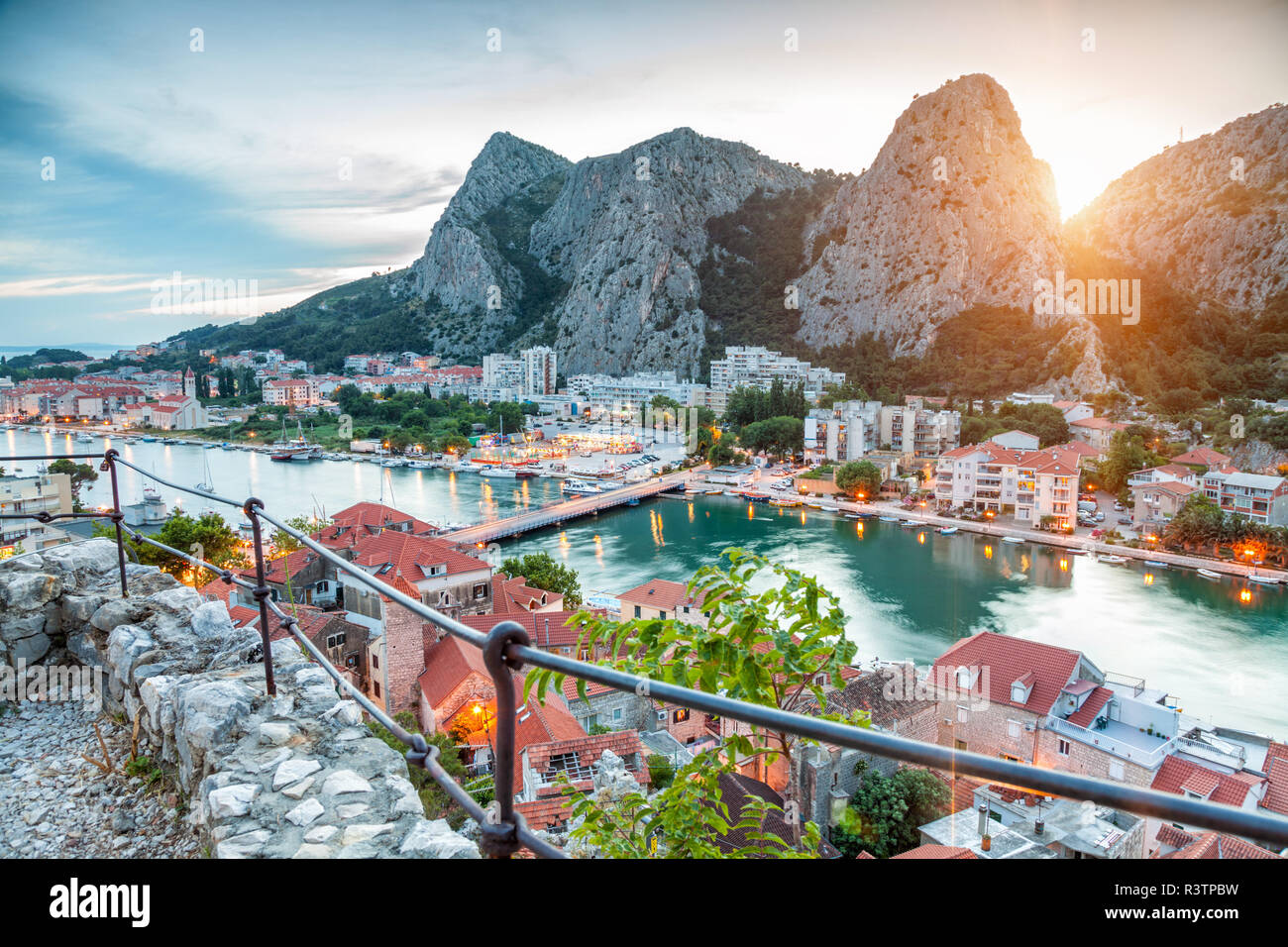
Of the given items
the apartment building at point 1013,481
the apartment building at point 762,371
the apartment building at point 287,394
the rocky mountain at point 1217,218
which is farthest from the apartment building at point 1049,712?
the rocky mountain at point 1217,218

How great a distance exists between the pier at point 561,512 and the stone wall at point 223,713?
15.2 meters

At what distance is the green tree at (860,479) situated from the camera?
24844 millimetres

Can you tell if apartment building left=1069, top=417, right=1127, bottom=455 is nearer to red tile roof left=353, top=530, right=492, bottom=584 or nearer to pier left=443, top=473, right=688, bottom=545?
pier left=443, top=473, right=688, bottom=545

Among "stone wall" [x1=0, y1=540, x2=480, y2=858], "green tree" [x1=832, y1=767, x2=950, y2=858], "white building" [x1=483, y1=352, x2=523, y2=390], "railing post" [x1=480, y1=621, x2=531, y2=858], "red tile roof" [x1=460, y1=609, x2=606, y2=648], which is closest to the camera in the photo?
"railing post" [x1=480, y1=621, x2=531, y2=858]

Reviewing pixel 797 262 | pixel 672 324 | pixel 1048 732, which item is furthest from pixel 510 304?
pixel 1048 732

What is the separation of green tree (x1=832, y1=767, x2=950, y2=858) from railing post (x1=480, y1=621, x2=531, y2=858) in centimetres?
644

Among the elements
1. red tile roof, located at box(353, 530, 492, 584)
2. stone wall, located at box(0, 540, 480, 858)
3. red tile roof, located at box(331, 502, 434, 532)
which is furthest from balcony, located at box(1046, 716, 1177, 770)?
red tile roof, located at box(331, 502, 434, 532)

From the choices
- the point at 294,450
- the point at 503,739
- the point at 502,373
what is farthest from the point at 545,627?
the point at 502,373

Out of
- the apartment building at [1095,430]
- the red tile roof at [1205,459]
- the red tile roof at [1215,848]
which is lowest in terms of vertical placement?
the red tile roof at [1215,848]

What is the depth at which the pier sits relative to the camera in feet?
67.3

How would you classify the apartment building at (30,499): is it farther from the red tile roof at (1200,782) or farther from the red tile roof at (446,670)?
the red tile roof at (1200,782)

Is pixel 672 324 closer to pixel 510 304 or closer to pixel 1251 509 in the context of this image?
pixel 510 304

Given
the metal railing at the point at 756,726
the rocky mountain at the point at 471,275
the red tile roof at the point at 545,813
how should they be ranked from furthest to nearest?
the rocky mountain at the point at 471,275
the red tile roof at the point at 545,813
the metal railing at the point at 756,726

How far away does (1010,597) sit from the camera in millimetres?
15500
